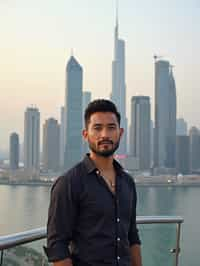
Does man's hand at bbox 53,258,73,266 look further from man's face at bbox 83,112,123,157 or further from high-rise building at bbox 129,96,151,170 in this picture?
high-rise building at bbox 129,96,151,170

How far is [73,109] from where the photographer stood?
44.8 metres

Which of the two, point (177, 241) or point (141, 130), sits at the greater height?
point (141, 130)

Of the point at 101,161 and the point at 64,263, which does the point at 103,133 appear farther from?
the point at 64,263

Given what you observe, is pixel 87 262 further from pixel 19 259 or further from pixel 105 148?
pixel 19 259

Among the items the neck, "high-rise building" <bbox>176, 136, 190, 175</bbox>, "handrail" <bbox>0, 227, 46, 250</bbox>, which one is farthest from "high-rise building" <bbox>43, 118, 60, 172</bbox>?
the neck

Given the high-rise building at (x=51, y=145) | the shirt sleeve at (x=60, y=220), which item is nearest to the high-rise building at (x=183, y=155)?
the high-rise building at (x=51, y=145)

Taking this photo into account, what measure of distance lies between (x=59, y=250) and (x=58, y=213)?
0.10 m

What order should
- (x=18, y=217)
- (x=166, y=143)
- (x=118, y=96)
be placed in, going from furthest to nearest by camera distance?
(x=118, y=96) → (x=166, y=143) → (x=18, y=217)

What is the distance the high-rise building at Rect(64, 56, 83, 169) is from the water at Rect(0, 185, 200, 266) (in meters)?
7.66

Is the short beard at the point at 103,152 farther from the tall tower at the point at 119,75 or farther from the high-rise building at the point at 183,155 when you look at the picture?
the tall tower at the point at 119,75

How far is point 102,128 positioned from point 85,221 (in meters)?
0.28

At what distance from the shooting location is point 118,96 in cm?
5025

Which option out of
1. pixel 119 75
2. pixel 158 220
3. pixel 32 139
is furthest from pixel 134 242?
pixel 119 75

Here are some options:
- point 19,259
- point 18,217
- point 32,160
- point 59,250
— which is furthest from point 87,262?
point 32,160
